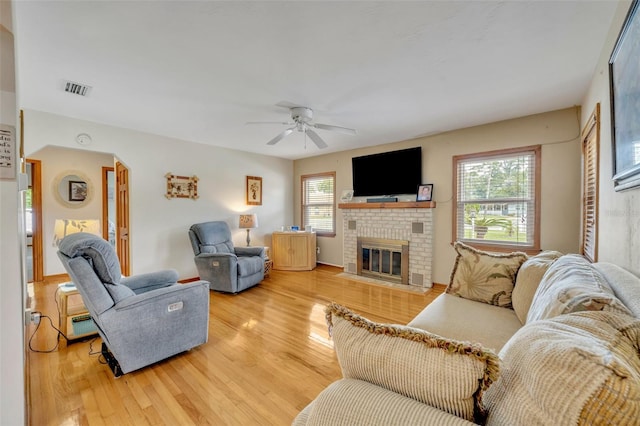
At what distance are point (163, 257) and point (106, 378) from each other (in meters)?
2.50

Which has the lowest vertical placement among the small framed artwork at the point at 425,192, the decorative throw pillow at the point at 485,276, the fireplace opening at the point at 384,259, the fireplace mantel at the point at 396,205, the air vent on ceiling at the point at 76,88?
the fireplace opening at the point at 384,259

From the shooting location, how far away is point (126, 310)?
1938mm

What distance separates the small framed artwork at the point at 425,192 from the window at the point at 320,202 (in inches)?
71.6

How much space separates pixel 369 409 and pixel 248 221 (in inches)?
180

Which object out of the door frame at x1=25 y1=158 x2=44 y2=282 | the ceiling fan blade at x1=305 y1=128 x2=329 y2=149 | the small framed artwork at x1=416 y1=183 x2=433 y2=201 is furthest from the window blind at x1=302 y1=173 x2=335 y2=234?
the door frame at x1=25 y1=158 x2=44 y2=282

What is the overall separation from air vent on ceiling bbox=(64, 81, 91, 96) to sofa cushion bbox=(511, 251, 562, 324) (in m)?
4.01

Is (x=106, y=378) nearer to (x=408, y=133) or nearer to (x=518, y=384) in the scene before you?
(x=518, y=384)

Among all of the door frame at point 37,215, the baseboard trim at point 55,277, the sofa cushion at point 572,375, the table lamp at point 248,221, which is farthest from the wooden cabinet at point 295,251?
the sofa cushion at point 572,375

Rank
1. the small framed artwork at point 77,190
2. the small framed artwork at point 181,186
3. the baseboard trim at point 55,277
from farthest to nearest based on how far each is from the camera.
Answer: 1. the small framed artwork at point 77,190
2. the baseboard trim at point 55,277
3. the small framed artwork at point 181,186

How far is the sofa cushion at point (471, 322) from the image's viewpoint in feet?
5.13

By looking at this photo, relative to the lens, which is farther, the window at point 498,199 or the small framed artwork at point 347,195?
the small framed artwork at point 347,195

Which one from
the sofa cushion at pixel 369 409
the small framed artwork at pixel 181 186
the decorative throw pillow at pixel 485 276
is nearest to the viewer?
the sofa cushion at pixel 369 409

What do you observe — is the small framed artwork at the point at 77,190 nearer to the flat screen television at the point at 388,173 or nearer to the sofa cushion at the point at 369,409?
the flat screen television at the point at 388,173

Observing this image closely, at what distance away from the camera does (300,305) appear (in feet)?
11.2
